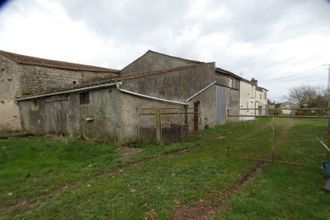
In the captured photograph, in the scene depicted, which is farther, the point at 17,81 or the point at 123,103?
the point at 17,81

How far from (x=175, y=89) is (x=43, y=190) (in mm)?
8920

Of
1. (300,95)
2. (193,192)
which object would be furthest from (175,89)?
(300,95)

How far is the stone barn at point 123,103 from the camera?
9.59m

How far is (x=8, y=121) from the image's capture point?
14641mm

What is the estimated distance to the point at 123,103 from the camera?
9.38 meters

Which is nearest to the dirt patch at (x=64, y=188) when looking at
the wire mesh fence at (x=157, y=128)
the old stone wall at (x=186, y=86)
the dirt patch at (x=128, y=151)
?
the dirt patch at (x=128, y=151)

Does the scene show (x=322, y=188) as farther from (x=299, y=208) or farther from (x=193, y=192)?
(x=193, y=192)

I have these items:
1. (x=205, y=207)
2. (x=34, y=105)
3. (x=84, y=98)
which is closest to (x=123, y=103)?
(x=84, y=98)

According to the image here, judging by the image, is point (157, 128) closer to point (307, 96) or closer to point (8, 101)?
point (8, 101)

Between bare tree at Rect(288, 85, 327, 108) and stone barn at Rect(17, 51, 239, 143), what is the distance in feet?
79.2

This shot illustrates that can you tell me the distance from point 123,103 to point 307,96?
39883 mm

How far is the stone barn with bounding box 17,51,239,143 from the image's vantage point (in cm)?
959

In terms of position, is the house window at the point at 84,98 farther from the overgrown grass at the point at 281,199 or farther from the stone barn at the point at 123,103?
the overgrown grass at the point at 281,199

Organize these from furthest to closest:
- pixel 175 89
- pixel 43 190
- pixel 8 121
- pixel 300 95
Result: pixel 300 95
pixel 8 121
pixel 175 89
pixel 43 190
